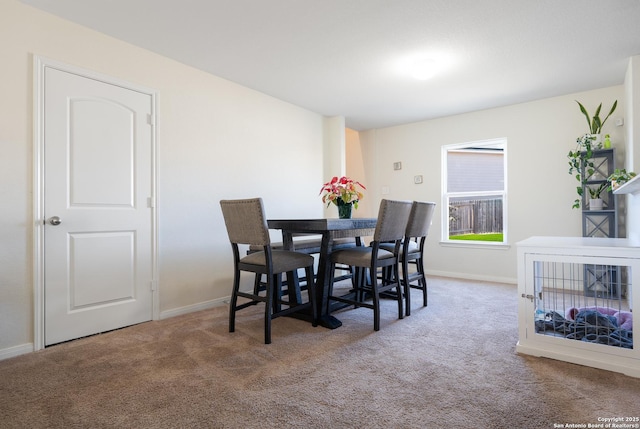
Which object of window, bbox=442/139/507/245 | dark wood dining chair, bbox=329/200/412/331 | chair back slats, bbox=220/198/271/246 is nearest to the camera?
chair back slats, bbox=220/198/271/246

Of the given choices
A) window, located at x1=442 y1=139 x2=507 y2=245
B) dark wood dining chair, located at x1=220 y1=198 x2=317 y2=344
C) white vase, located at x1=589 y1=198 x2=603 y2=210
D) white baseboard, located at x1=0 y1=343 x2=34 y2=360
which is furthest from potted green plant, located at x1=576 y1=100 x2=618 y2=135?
white baseboard, located at x1=0 y1=343 x2=34 y2=360

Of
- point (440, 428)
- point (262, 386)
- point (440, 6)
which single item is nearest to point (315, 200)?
point (440, 6)

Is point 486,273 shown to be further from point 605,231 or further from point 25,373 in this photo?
point 25,373

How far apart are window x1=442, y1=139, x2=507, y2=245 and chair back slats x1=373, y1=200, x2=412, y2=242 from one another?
96.4 inches

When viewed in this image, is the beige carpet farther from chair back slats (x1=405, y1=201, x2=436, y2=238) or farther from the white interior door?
chair back slats (x1=405, y1=201, x2=436, y2=238)

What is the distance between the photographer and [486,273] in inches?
180

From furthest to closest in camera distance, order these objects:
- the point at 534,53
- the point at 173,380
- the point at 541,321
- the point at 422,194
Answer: the point at 422,194
the point at 534,53
the point at 541,321
the point at 173,380

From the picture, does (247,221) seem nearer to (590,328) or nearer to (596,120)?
(590,328)

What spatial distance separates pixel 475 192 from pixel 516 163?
67 cm

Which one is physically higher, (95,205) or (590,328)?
(95,205)

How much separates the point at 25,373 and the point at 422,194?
473 cm

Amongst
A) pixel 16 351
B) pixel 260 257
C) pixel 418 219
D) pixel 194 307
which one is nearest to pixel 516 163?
pixel 418 219

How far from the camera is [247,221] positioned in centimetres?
235

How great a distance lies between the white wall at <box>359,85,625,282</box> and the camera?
398 centimetres
